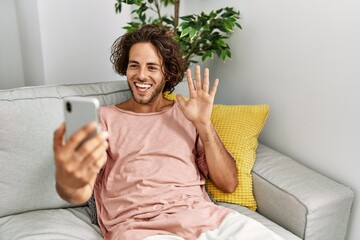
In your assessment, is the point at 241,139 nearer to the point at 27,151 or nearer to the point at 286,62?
the point at 286,62

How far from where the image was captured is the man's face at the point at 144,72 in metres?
1.42

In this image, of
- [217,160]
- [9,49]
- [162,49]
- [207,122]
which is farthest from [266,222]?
[9,49]

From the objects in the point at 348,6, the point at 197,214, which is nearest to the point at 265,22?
the point at 348,6

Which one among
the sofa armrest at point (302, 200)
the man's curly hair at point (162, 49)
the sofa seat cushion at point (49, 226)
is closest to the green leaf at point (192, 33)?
the man's curly hair at point (162, 49)

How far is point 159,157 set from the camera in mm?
1340

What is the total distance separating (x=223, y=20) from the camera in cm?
179

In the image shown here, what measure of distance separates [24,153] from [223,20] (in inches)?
40.5

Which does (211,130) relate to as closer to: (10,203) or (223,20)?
(223,20)

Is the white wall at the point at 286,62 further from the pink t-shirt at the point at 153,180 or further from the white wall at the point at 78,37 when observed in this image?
the pink t-shirt at the point at 153,180

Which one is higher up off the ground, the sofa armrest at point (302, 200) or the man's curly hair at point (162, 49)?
the man's curly hair at point (162, 49)

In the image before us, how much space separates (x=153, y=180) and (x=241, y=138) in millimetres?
458

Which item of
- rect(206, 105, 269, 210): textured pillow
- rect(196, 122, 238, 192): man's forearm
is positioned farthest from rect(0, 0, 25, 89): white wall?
rect(196, 122, 238, 192): man's forearm

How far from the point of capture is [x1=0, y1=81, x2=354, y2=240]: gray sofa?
132 centimetres

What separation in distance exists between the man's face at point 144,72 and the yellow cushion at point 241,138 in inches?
7.8
